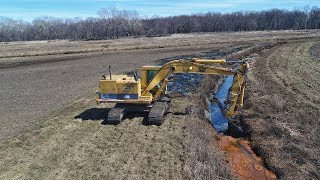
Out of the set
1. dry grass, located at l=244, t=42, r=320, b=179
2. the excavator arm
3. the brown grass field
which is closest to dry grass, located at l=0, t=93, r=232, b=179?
the brown grass field

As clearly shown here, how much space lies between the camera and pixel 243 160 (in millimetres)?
14844

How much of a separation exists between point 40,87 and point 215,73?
17564 mm

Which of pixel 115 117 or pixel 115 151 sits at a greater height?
pixel 115 117

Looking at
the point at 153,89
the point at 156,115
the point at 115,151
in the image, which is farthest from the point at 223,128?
the point at 115,151

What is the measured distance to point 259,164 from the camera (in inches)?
564

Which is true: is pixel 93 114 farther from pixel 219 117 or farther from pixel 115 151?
pixel 219 117

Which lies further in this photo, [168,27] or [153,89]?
[168,27]

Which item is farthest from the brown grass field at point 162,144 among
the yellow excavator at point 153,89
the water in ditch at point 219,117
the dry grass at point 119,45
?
the dry grass at point 119,45

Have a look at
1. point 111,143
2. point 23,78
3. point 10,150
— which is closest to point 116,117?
point 111,143

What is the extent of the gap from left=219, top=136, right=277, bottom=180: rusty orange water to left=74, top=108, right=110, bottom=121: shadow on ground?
7.08m

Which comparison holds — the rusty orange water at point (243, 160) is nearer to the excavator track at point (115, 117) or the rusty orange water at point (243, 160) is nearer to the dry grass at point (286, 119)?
the dry grass at point (286, 119)

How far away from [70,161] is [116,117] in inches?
179

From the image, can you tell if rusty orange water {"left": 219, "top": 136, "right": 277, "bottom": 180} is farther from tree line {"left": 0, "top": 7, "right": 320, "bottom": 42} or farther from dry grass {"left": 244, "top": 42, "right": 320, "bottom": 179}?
tree line {"left": 0, "top": 7, "right": 320, "bottom": 42}

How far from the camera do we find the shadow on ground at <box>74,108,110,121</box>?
19.3m
